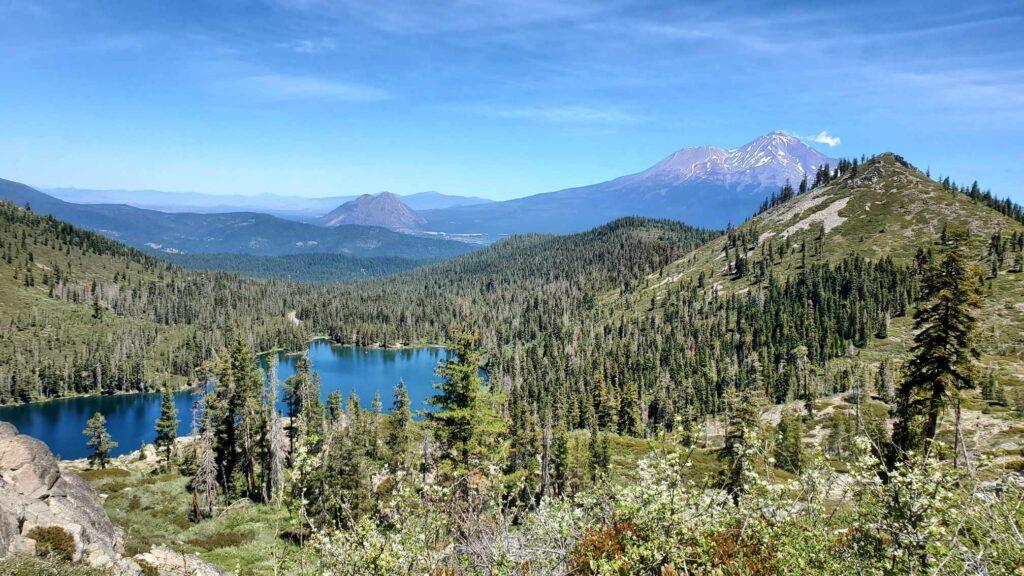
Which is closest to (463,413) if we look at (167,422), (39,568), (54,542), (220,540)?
(39,568)

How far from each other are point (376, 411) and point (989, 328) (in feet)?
504

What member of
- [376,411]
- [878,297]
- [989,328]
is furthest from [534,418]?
[878,297]

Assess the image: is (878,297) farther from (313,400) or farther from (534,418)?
(313,400)

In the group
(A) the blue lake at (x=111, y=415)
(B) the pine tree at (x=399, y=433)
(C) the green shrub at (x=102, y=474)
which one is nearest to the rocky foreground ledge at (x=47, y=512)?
(C) the green shrub at (x=102, y=474)

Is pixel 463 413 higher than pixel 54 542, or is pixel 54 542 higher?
pixel 463 413

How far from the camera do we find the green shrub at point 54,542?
18328mm

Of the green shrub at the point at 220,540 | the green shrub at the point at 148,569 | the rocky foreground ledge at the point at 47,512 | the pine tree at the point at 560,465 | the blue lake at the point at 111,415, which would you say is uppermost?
the rocky foreground ledge at the point at 47,512

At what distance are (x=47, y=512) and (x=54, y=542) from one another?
293 centimetres

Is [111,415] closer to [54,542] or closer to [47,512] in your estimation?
[47,512]

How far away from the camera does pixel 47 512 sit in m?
20.8

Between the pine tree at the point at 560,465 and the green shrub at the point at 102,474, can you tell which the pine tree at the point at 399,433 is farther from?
the green shrub at the point at 102,474

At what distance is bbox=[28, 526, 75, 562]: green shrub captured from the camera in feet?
60.1

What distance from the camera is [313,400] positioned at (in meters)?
95.2

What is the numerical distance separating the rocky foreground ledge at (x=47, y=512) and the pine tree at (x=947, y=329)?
37855mm
